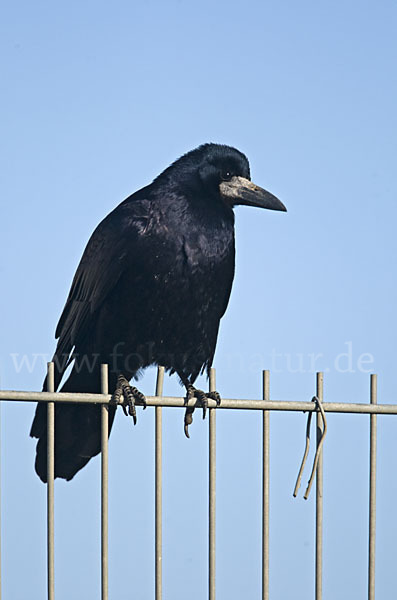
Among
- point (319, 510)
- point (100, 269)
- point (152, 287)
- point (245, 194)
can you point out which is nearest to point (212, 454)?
point (319, 510)

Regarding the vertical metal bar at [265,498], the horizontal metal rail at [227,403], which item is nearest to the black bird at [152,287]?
the horizontal metal rail at [227,403]

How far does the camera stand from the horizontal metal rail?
9.59 feet

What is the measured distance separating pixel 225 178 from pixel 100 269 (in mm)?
930

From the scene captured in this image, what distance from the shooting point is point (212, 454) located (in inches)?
125

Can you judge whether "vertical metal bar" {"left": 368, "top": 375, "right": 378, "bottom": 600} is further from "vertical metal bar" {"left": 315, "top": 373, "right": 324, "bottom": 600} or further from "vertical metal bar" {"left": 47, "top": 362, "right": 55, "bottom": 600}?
"vertical metal bar" {"left": 47, "top": 362, "right": 55, "bottom": 600}

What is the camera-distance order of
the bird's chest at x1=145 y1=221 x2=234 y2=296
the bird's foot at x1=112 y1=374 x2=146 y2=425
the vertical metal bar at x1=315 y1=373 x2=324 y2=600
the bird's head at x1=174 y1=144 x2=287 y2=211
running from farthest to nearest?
1. the bird's head at x1=174 y1=144 x2=287 y2=211
2. the bird's chest at x1=145 y1=221 x2=234 y2=296
3. the bird's foot at x1=112 y1=374 x2=146 y2=425
4. the vertical metal bar at x1=315 y1=373 x2=324 y2=600

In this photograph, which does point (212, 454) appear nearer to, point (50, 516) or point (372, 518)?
point (50, 516)

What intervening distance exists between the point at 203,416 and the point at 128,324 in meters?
1.10

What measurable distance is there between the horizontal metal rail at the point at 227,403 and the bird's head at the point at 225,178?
6.41 feet

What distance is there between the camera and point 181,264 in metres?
4.97

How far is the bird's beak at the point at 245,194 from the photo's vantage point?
17.7ft

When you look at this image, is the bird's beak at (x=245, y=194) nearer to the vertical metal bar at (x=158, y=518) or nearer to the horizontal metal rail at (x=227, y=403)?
the horizontal metal rail at (x=227, y=403)

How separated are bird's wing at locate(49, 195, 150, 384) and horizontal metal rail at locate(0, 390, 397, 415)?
1.35 m

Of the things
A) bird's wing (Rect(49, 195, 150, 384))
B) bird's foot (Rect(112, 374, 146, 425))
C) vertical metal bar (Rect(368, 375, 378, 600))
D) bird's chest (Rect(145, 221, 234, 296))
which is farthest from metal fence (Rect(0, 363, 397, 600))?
bird's wing (Rect(49, 195, 150, 384))
